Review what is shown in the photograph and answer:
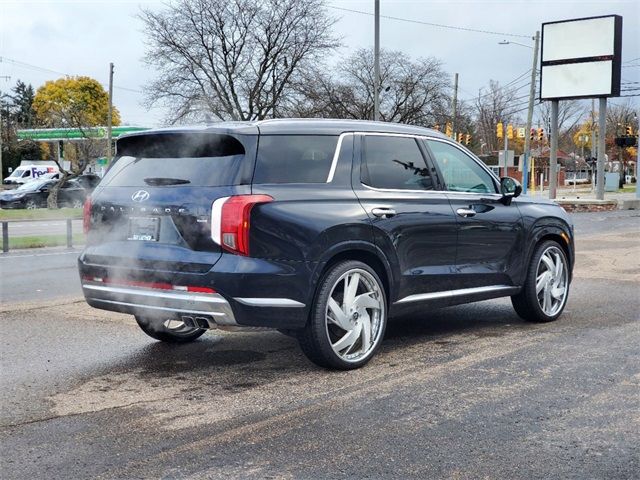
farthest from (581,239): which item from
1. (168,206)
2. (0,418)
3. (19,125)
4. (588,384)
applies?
(19,125)

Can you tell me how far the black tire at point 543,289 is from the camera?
22.9 feet

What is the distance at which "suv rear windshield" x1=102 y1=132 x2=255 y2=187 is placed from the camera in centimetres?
499

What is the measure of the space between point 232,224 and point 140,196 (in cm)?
81

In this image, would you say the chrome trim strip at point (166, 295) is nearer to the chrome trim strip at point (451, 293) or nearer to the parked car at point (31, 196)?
the chrome trim strip at point (451, 293)

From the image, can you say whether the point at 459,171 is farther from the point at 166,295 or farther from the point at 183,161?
the point at 166,295

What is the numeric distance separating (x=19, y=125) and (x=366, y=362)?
6172 centimetres

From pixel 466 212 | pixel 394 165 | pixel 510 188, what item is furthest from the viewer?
pixel 510 188

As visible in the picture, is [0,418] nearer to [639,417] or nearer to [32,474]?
[32,474]

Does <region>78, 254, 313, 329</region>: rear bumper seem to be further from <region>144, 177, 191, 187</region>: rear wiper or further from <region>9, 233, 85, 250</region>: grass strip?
<region>9, 233, 85, 250</region>: grass strip

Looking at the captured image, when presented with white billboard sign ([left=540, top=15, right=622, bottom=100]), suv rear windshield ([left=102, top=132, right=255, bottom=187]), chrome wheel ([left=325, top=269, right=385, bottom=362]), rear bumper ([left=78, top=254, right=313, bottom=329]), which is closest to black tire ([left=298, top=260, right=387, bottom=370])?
chrome wheel ([left=325, top=269, right=385, bottom=362])

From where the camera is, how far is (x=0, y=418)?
4.31 m

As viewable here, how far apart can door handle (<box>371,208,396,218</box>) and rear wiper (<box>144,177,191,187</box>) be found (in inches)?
52.2

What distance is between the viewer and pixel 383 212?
5508mm

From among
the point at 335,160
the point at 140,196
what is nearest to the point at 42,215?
the point at 140,196
